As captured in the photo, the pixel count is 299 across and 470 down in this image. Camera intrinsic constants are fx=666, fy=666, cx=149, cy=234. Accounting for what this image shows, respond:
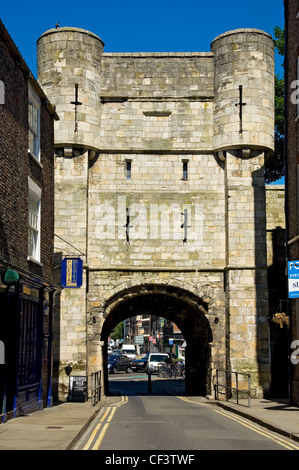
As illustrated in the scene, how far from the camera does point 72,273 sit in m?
23.0

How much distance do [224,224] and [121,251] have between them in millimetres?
4174

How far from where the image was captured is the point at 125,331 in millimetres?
147625

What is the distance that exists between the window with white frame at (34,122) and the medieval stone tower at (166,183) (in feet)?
19.2

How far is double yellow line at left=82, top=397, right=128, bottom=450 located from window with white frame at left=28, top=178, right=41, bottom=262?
4.77m

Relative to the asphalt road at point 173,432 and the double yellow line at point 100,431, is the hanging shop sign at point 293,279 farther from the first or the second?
the double yellow line at point 100,431

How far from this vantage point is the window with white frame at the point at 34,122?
18859mm

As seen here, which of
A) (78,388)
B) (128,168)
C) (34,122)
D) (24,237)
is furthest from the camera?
(128,168)

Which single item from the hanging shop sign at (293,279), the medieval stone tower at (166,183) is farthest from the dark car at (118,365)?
the hanging shop sign at (293,279)

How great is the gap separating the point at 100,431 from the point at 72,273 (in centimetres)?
914

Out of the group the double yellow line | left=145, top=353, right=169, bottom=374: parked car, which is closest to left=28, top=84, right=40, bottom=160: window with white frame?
the double yellow line

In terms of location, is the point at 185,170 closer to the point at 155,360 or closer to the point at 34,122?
the point at 34,122

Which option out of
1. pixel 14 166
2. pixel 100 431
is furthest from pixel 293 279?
pixel 14 166
